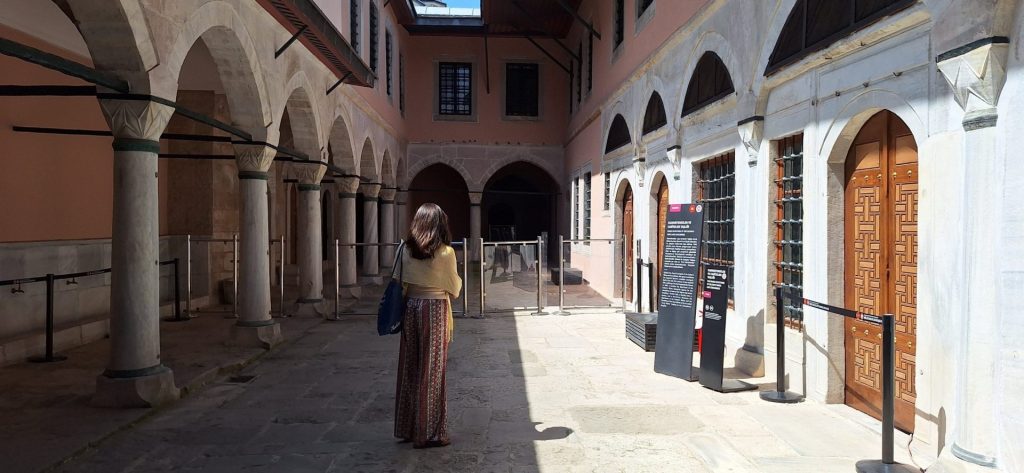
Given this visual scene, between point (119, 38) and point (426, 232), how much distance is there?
2.75 meters

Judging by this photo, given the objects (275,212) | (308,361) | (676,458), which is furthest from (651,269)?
(275,212)

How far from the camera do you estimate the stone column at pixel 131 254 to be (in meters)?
5.04

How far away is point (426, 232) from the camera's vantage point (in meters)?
4.20

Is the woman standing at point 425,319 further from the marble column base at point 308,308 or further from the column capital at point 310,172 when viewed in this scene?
the marble column base at point 308,308

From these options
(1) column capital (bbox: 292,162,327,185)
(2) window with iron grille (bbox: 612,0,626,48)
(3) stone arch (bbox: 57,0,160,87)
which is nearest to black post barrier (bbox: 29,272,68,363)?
(3) stone arch (bbox: 57,0,160,87)

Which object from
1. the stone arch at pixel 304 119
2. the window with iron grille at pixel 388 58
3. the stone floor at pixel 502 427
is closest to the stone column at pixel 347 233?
the stone arch at pixel 304 119

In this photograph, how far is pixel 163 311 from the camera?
32.3 ft

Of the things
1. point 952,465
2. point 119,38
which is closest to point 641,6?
point 119,38

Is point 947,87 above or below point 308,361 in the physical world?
above

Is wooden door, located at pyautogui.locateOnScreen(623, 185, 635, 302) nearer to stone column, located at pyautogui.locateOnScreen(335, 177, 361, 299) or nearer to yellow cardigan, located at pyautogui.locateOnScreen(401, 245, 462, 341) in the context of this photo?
stone column, located at pyautogui.locateOnScreen(335, 177, 361, 299)

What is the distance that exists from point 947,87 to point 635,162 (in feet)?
23.9

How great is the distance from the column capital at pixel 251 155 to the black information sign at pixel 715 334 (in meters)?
5.05

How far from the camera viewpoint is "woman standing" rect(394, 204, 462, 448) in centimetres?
416

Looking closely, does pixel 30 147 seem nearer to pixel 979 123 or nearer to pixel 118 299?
pixel 118 299
